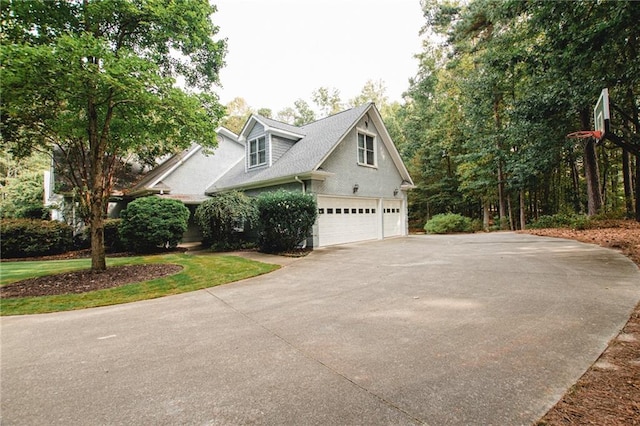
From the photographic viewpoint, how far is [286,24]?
11.4 m

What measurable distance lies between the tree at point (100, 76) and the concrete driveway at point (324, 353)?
428 cm

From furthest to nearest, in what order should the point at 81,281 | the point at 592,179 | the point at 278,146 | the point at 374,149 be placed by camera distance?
the point at 374,149 < the point at 278,146 < the point at 592,179 < the point at 81,281

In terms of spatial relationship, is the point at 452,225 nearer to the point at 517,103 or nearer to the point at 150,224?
the point at 517,103

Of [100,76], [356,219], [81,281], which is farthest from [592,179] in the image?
[81,281]

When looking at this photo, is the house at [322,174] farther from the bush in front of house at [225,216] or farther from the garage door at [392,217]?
the bush in front of house at [225,216]

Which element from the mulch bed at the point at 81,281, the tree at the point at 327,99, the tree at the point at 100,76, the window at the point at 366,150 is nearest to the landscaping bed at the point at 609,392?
the mulch bed at the point at 81,281

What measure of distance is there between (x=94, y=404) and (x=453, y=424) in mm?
2642

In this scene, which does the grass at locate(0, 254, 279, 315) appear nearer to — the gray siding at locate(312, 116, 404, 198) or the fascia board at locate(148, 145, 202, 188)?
the gray siding at locate(312, 116, 404, 198)

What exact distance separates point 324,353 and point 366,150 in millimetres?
12760

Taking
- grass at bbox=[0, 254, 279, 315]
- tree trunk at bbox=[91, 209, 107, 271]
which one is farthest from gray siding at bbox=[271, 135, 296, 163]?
tree trunk at bbox=[91, 209, 107, 271]

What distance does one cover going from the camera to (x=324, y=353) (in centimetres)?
293

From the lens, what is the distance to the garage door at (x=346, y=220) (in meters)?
12.2

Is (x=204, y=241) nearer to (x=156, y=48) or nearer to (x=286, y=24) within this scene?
(x=156, y=48)

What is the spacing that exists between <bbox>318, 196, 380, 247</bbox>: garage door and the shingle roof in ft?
5.70
